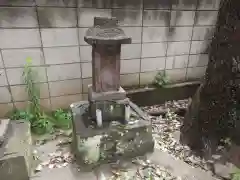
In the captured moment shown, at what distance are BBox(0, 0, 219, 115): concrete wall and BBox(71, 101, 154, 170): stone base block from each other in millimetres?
1389

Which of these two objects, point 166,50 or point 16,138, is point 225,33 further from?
point 16,138

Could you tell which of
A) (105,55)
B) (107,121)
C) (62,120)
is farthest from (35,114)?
(105,55)

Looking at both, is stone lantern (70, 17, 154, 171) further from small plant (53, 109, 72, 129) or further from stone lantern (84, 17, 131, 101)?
small plant (53, 109, 72, 129)

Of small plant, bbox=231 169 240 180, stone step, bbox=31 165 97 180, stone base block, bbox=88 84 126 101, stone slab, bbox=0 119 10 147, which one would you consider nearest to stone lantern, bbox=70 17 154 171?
stone base block, bbox=88 84 126 101

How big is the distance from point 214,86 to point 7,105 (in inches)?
187

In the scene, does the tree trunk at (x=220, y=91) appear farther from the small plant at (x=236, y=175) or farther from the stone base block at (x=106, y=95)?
the stone base block at (x=106, y=95)

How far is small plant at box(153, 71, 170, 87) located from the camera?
564 cm

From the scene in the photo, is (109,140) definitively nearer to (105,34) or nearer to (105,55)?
(105,55)

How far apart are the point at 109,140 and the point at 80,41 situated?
2509mm

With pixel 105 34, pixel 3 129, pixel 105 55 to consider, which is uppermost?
pixel 105 34

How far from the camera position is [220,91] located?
364 centimetres

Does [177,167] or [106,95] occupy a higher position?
[106,95]

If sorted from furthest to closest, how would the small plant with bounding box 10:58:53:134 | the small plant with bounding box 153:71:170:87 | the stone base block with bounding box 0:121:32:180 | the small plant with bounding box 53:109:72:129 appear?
1. the small plant with bounding box 153:71:170:87
2. the small plant with bounding box 53:109:72:129
3. the small plant with bounding box 10:58:53:134
4. the stone base block with bounding box 0:121:32:180

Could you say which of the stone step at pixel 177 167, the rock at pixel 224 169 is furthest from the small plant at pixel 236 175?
the stone step at pixel 177 167
